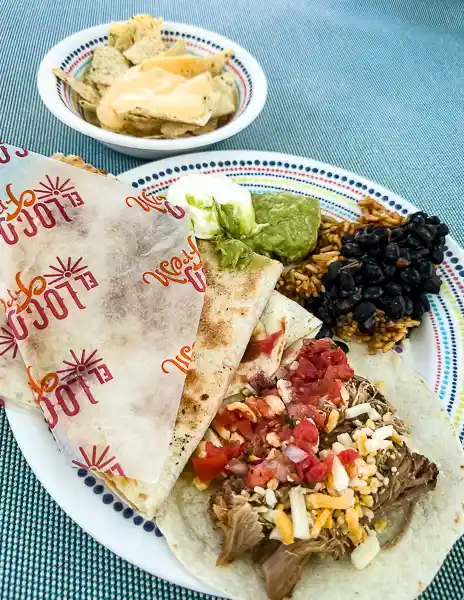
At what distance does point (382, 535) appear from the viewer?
6.29 ft

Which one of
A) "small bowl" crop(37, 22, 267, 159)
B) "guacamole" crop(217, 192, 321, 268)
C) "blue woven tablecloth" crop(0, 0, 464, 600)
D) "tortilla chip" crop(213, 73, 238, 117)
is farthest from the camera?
"tortilla chip" crop(213, 73, 238, 117)

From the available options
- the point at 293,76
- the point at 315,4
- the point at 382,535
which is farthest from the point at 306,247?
the point at 315,4

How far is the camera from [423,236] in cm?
255

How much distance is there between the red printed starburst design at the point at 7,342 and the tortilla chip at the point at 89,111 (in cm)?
170

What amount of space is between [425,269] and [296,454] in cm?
116

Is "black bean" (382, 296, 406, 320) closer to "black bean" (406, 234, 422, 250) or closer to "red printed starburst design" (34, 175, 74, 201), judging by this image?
"black bean" (406, 234, 422, 250)

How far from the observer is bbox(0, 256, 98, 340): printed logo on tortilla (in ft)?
6.89

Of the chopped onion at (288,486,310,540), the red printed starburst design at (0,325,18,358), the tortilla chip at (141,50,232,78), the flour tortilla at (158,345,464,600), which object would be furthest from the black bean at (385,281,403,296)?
the tortilla chip at (141,50,232,78)

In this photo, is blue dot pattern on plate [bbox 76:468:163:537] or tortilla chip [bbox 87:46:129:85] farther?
tortilla chip [bbox 87:46:129:85]

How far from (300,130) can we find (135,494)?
2.91m

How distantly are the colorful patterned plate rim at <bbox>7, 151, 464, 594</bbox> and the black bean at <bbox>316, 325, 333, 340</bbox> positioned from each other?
14.7 inches

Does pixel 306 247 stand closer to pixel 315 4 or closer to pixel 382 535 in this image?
pixel 382 535

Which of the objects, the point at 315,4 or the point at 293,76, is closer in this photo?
the point at 293,76

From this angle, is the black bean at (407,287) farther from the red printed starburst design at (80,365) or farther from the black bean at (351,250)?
the red printed starburst design at (80,365)
